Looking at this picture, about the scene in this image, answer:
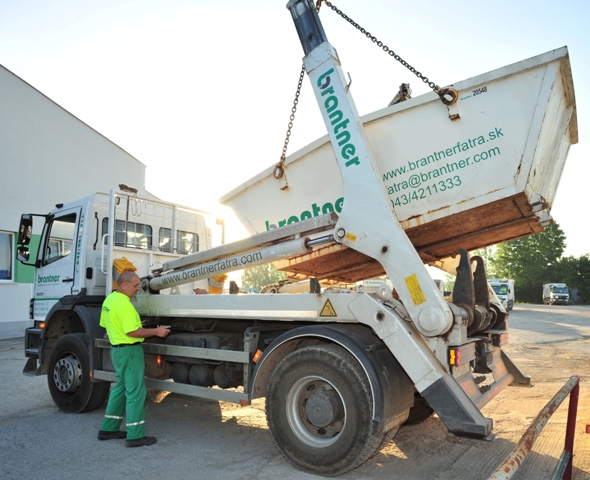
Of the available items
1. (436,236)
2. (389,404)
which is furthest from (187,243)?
(389,404)

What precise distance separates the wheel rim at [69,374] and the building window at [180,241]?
5.93 feet

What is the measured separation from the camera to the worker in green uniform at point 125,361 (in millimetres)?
5012

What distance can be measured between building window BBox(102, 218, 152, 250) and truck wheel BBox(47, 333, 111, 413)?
4.10ft

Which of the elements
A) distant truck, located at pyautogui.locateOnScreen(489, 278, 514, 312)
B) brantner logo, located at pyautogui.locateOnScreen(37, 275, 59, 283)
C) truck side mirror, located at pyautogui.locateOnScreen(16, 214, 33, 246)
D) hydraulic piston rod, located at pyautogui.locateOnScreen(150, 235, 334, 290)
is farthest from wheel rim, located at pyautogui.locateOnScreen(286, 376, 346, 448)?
distant truck, located at pyautogui.locateOnScreen(489, 278, 514, 312)

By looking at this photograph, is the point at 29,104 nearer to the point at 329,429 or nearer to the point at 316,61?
the point at 316,61

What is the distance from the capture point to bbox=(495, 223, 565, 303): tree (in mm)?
60094

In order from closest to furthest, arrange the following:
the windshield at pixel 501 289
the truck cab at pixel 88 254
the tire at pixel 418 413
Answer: the tire at pixel 418 413
the truck cab at pixel 88 254
the windshield at pixel 501 289

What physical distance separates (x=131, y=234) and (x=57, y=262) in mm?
1105

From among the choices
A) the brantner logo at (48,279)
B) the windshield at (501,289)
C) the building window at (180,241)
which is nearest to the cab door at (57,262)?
the brantner logo at (48,279)

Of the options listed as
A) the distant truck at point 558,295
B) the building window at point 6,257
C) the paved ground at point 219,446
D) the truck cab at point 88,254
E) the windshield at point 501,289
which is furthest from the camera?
the distant truck at point 558,295

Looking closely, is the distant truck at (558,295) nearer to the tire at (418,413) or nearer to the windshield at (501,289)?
the windshield at (501,289)

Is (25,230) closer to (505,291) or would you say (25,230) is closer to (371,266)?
(371,266)

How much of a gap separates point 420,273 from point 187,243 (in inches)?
171

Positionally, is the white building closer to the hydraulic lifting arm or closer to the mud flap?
→ the hydraulic lifting arm
